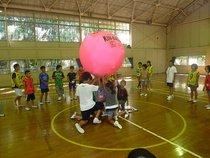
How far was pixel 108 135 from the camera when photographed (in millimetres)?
4832

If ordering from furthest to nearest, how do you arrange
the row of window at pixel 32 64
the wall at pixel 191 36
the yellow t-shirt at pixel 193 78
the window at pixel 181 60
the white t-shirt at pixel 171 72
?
the window at pixel 181 60 < the wall at pixel 191 36 < the row of window at pixel 32 64 < the white t-shirt at pixel 171 72 < the yellow t-shirt at pixel 193 78

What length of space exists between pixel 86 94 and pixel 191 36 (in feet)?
65.6

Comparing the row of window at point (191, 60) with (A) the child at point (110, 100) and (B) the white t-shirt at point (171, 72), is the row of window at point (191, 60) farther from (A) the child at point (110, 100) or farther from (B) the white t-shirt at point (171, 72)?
(A) the child at point (110, 100)

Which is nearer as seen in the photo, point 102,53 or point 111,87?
point 102,53

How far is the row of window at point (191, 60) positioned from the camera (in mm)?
21359

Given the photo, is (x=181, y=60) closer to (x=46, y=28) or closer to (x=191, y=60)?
(x=191, y=60)

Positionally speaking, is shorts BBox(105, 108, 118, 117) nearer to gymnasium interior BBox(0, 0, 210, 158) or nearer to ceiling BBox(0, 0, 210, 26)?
gymnasium interior BBox(0, 0, 210, 158)

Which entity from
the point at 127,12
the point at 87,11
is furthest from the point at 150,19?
the point at 87,11

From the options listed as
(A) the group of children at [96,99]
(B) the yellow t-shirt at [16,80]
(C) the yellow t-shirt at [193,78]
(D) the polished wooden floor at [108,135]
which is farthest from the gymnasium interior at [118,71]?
(B) the yellow t-shirt at [16,80]

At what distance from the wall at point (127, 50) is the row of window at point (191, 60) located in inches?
72.0

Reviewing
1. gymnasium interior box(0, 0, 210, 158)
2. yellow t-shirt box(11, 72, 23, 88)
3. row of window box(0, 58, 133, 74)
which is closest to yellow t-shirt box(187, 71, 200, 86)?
gymnasium interior box(0, 0, 210, 158)

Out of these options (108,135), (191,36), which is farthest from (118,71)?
(108,135)

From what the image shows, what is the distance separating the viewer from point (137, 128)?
5.25 m

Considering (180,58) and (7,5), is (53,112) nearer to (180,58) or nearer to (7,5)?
(7,5)
